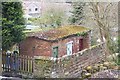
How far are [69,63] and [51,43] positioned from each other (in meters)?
0.33

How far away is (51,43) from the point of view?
2723 millimetres

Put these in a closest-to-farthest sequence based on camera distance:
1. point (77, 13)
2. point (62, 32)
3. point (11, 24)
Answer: point (11, 24) → point (77, 13) → point (62, 32)

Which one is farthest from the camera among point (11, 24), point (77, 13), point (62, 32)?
point (62, 32)

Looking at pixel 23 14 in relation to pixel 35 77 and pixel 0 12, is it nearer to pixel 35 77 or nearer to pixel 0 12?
Result: pixel 0 12

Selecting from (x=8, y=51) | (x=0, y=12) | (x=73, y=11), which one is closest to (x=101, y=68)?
(x=73, y=11)

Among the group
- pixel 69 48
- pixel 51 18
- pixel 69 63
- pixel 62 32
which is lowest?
pixel 69 63

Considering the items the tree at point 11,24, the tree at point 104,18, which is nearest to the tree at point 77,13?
the tree at point 104,18

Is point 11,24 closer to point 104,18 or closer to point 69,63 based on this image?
point 69,63

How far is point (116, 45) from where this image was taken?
2797 mm

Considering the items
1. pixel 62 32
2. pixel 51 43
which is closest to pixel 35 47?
pixel 51 43

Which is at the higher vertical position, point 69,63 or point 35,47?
point 35,47

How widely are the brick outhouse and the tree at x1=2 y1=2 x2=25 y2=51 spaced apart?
0.36 ft

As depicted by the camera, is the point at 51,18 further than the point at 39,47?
No

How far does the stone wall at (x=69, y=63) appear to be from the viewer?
9.02 feet
